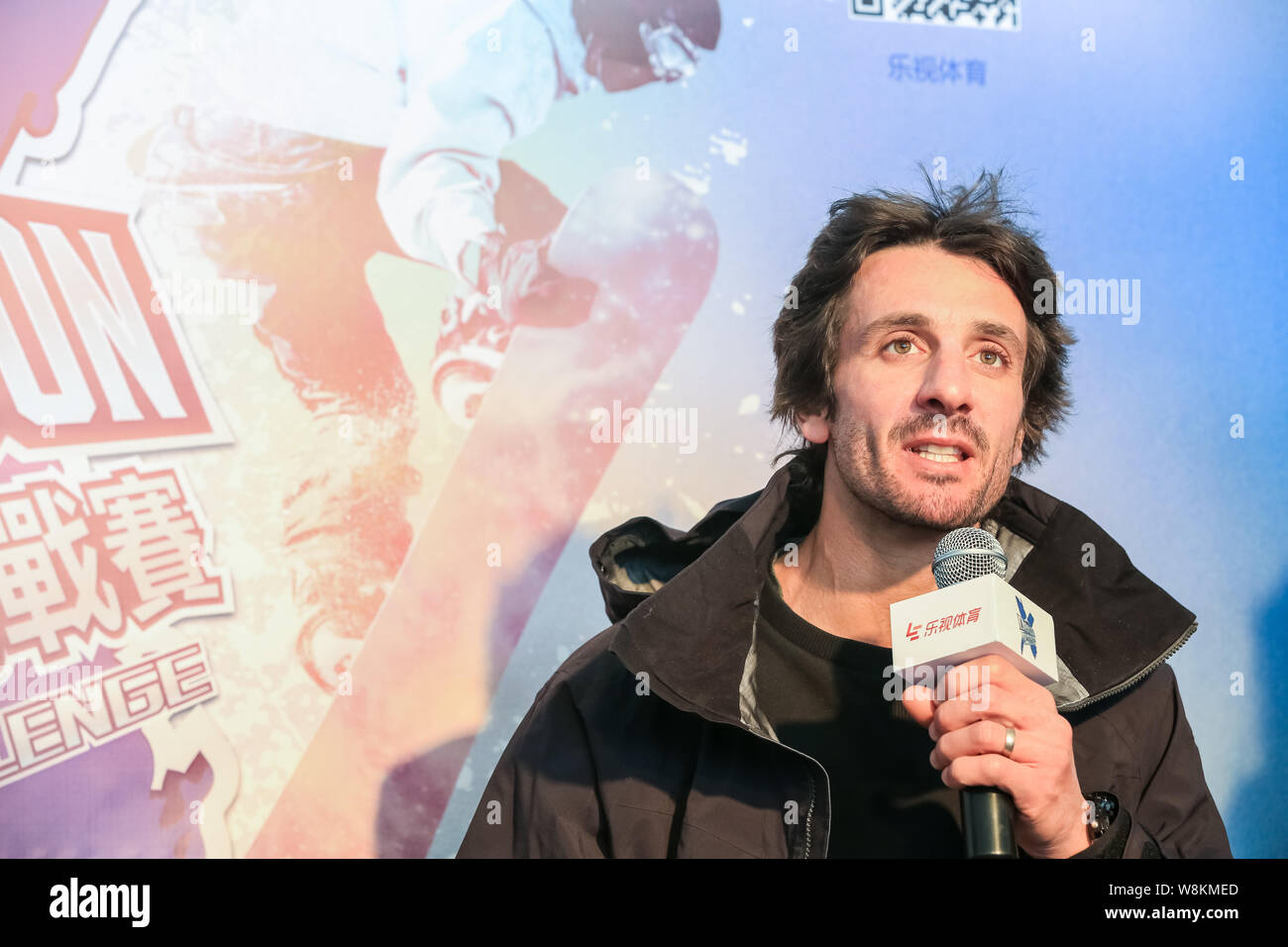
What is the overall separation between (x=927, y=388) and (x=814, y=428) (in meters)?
0.32

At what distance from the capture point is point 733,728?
1.71 metres

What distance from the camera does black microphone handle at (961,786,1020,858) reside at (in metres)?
1.21

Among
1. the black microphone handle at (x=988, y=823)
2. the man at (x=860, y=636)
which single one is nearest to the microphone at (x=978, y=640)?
the black microphone handle at (x=988, y=823)

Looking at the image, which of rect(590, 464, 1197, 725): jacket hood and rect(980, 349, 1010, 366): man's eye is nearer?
rect(590, 464, 1197, 725): jacket hood

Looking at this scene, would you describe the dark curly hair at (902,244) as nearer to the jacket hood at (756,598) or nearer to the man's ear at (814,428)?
the man's ear at (814,428)

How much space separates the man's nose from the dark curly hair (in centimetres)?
22

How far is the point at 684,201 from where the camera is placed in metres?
2.74

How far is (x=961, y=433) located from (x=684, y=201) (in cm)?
116

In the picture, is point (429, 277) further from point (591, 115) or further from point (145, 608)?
point (145, 608)

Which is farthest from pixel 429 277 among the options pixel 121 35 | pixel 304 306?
pixel 121 35

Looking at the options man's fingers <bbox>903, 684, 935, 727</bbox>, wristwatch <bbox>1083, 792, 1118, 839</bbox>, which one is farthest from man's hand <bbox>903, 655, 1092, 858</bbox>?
wristwatch <bbox>1083, 792, 1118, 839</bbox>

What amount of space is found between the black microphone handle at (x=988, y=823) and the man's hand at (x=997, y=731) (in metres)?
0.02

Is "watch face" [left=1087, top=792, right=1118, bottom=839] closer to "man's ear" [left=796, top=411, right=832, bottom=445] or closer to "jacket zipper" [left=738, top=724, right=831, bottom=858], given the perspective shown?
"jacket zipper" [left=738, top=724, right=831, bottom=858]

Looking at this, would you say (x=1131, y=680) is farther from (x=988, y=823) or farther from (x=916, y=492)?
(x=988, y=823)
